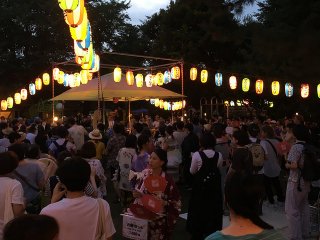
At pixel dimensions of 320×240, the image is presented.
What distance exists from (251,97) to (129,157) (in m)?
21.3

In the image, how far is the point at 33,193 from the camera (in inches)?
196

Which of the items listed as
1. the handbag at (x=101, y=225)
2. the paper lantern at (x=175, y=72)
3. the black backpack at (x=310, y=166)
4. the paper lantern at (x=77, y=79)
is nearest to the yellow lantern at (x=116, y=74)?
the paper lantern at (x=175, y=72)

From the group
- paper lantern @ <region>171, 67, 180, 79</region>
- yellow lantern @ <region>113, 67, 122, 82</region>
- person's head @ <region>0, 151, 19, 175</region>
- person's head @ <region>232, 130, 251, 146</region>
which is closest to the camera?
person's head @ <region>0, 151, 19, 175</region>

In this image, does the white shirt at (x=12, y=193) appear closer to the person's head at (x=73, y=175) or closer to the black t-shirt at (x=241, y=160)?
the person's head at (x=73, y=175)

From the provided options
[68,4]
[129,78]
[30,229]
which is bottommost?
[30,229]

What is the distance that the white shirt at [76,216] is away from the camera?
9.27 ft

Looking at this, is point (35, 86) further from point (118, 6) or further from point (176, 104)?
point (118, 6)

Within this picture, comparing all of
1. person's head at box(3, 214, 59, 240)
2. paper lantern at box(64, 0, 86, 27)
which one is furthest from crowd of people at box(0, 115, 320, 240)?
paper lantern at box(64, 0, 86, 27)

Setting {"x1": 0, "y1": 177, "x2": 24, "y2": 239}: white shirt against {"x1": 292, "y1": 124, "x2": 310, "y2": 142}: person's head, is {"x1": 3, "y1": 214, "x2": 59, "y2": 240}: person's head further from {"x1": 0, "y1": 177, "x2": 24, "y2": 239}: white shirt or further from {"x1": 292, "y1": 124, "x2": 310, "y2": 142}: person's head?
{"x1": 292, "y1": 124, "x2": 310, "y2": 142}: person's head

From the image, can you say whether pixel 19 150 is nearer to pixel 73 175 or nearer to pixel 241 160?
pixel 73 175

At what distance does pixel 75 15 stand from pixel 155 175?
7.97 meters

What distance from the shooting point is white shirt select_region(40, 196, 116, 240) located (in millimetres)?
2824

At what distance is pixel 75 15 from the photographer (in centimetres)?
1165

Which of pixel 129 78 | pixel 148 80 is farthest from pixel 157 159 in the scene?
pixel 148 80
